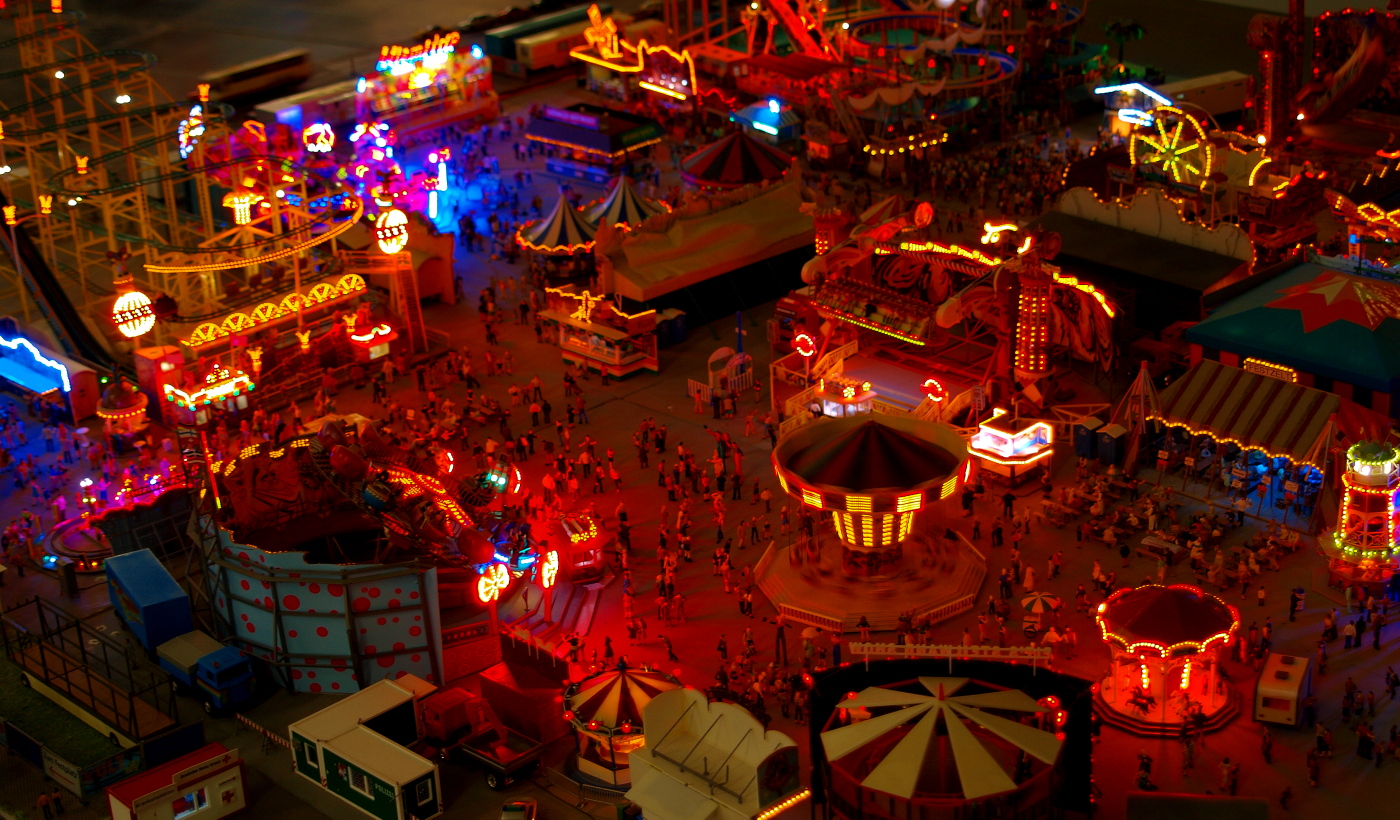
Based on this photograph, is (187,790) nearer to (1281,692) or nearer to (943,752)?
(943,752)

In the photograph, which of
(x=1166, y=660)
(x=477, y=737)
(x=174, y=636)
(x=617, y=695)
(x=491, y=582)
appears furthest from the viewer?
(x=174, y=636)

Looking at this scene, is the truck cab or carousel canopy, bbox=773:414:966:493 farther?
carousel canopy, bbox=773:414:966:493

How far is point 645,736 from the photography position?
127ft

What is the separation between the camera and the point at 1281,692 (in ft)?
133

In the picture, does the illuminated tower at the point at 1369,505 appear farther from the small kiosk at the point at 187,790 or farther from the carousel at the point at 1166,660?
the small kiosk at the point at 187,790

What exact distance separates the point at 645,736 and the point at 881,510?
394 inches

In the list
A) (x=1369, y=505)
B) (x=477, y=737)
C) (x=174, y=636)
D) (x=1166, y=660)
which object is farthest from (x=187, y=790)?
(x=1369, y=505)

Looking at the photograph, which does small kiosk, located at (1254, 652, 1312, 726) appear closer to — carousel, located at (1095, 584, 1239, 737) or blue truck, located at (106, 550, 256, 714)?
carousel, located at (1095, 584, 1239, 737)

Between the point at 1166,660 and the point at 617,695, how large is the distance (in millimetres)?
12970

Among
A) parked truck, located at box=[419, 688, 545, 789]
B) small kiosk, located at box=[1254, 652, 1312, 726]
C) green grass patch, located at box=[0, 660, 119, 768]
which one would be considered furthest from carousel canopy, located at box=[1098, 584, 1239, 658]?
green grass patch, located at box=[0, 660, 119, 768]

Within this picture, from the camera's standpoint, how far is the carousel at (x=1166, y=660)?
41.0 m

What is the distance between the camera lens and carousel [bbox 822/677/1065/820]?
118ft

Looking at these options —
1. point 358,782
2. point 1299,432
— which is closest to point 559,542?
point 358,782

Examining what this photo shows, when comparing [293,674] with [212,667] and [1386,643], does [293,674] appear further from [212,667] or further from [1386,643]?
[1386,643]
